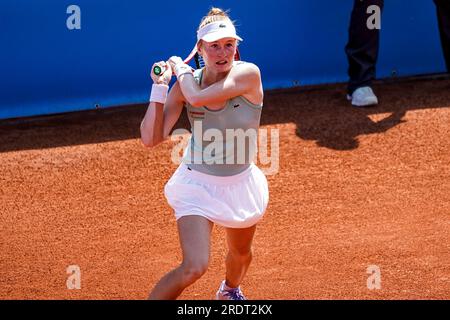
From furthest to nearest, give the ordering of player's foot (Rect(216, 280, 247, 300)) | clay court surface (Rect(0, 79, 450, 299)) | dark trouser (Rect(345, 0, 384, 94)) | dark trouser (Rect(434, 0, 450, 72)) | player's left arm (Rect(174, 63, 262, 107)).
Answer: dark trouser (Rect(434, 0, 450, 72)) → dark trouser (Rect(345, 0, 384, 94)) → clay court surface (Rect(0, 79, 450, 299)) → player's foot (Rect(216, 280, 247, 300)) → player's left arm (Rect(174, 63, 262, 107))

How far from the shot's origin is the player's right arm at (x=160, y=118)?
5.01 metres

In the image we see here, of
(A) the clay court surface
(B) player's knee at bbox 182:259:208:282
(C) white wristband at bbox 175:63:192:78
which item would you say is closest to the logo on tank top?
(C) white wristband at bbox 175:63:192:78

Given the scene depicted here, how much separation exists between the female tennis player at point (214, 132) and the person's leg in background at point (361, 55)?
4.40 metres

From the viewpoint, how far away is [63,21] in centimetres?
961

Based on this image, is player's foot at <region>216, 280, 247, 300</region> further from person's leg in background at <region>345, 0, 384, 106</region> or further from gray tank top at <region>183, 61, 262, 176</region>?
person's leg in background at <region>345, 0, 384, 106</region>

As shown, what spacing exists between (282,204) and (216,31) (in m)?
2.73

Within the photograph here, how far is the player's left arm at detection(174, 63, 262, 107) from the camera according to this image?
4.94 meters

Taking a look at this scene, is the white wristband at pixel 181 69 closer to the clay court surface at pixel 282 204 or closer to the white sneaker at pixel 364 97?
the clay court surface at pixel 282 204

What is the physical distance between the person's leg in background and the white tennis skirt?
4469 mm

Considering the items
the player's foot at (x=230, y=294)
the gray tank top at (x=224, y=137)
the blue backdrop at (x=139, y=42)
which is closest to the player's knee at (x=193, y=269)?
the gray tank top at (x=224, y=137)

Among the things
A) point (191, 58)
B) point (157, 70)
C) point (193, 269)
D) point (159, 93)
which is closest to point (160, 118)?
point (159, 93)
